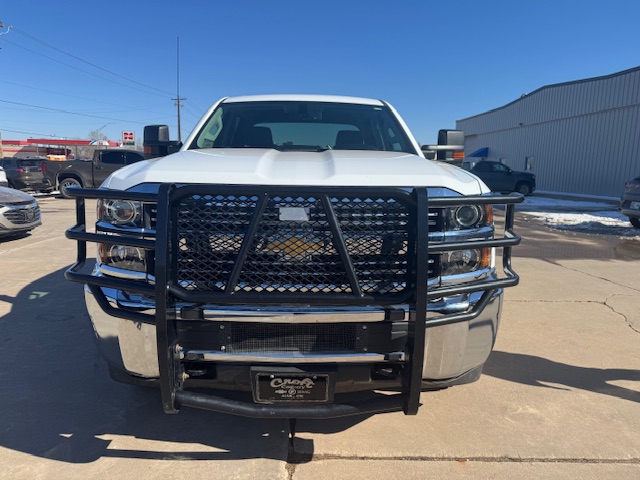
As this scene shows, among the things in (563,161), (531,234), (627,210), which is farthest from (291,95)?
(563,161)

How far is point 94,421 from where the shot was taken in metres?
2.76

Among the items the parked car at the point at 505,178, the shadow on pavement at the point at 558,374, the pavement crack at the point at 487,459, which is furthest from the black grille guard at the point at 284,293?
the parked car at the point at 505,178

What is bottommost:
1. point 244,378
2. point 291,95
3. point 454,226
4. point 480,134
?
point 244,378

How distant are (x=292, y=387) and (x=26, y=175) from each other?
19.2 meters

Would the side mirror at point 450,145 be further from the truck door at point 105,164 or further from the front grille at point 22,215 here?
the truck door at point 105,164

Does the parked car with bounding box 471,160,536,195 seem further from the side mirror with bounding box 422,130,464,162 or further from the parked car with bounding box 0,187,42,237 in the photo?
the side mirror with bounding box 422,130,464,162

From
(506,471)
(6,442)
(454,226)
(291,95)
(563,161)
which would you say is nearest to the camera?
(454,226)

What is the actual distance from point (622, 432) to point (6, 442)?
11.5 ft

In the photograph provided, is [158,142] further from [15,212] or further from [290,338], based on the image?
[15,212]

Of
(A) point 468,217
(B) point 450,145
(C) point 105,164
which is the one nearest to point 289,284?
(A) point 468,217

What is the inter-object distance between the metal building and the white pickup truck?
2370cm

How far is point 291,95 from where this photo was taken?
425 cm

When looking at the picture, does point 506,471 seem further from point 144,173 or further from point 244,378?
point 144,173

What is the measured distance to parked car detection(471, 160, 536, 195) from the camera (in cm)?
2359
